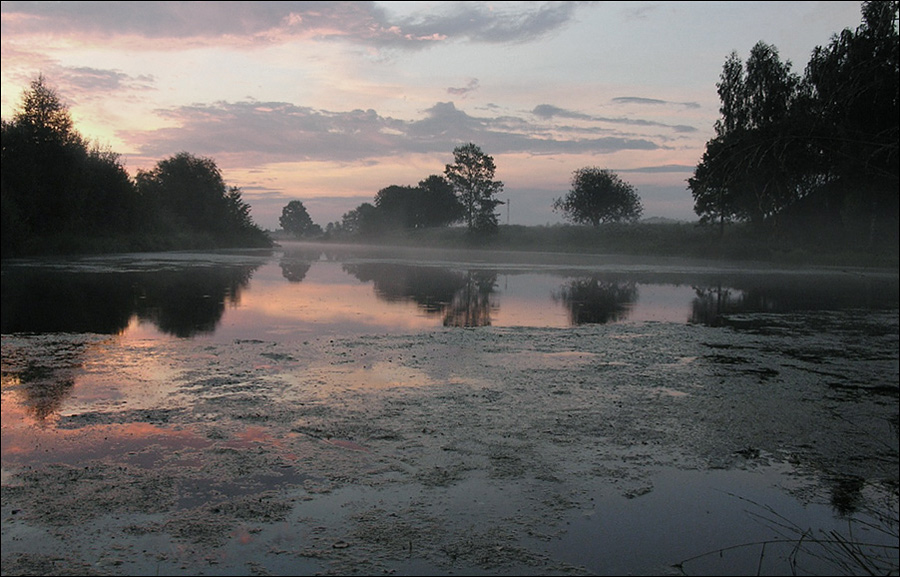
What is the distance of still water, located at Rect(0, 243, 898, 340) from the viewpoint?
41.7 feet

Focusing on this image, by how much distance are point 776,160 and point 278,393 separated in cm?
603

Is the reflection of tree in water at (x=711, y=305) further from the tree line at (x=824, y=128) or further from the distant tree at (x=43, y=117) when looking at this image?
the distant tree at (x=43, y=117)

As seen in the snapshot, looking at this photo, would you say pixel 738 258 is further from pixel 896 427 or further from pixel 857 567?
pixel 857 567

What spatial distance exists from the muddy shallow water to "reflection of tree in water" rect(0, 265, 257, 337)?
268 mm

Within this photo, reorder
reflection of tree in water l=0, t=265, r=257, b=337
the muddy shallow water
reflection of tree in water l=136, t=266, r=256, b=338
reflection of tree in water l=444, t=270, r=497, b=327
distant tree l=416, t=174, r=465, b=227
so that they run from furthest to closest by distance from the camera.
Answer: distant tree l=416, t=174, r=465, b=227, reflection of tree in water l=444, t=270, r=497, b=327, reflection of tree in water l=136, t=266, r=256, b=338, reflection of tree in water l=0, t=265, r=257, b=337, the muddy shallow water

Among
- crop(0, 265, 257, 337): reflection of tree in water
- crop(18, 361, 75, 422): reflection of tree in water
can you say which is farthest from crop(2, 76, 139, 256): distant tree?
crop(18, 361, 75, 422): reflection of tree in water

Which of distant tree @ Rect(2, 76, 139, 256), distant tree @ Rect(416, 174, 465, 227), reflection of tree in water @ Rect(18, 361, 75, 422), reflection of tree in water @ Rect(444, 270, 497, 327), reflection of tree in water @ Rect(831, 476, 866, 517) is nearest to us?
reflection of tree in water @ Rect(831, 476, 866, 517)

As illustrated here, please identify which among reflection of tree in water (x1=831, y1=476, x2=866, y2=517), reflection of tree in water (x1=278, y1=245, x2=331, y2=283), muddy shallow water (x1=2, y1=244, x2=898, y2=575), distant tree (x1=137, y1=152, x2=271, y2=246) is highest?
distant tree (x1=137, y1=152, x2=271, y2=246)

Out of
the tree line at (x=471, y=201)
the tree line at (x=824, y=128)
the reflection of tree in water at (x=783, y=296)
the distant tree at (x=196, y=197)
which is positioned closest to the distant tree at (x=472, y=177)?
the tree line at (x=471, y=201)

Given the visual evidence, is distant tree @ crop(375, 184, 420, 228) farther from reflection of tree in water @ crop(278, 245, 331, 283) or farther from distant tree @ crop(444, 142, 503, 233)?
reflection of tree in water @ crop(278, 245, 331, 283)

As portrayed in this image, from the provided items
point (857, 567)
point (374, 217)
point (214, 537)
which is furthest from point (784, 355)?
point (374, 217)

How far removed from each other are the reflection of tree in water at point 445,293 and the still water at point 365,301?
41 millimetres

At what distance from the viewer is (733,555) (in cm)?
394

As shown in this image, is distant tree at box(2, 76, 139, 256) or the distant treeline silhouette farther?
distant tree at box(2, 76, 139, 256)
